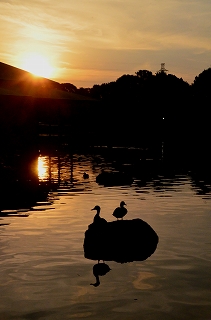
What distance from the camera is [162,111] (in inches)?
4328

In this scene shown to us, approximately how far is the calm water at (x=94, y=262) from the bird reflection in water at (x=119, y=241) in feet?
1.13

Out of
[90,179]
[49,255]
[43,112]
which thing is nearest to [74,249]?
[49,255]

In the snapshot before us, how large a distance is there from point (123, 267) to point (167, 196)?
560 inches

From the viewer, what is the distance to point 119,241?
15.9m

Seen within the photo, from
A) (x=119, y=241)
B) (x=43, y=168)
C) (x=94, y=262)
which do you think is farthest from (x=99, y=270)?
(x=43, y=168)

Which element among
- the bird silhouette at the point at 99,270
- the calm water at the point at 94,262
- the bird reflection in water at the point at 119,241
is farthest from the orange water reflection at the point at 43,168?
the bird silhouette at the point at 99,270

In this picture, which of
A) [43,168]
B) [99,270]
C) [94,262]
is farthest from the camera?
[43,168]

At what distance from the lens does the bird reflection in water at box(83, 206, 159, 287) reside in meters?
15.6

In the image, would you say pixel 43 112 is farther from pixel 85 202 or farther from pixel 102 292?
pixel 102 292

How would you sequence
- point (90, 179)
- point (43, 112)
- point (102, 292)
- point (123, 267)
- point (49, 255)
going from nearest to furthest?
1. point (102, 292)
2. point (123, 267)
3. point (49, 255)
4. point (90, 179)
5. point (43, 112)

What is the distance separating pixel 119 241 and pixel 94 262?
125 centimetres

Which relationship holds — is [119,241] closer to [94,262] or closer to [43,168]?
[94,262]

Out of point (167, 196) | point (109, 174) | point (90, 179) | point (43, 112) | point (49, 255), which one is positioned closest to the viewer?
point (49, 255)

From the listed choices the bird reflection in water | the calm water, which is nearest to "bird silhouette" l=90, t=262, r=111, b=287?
the calm water
